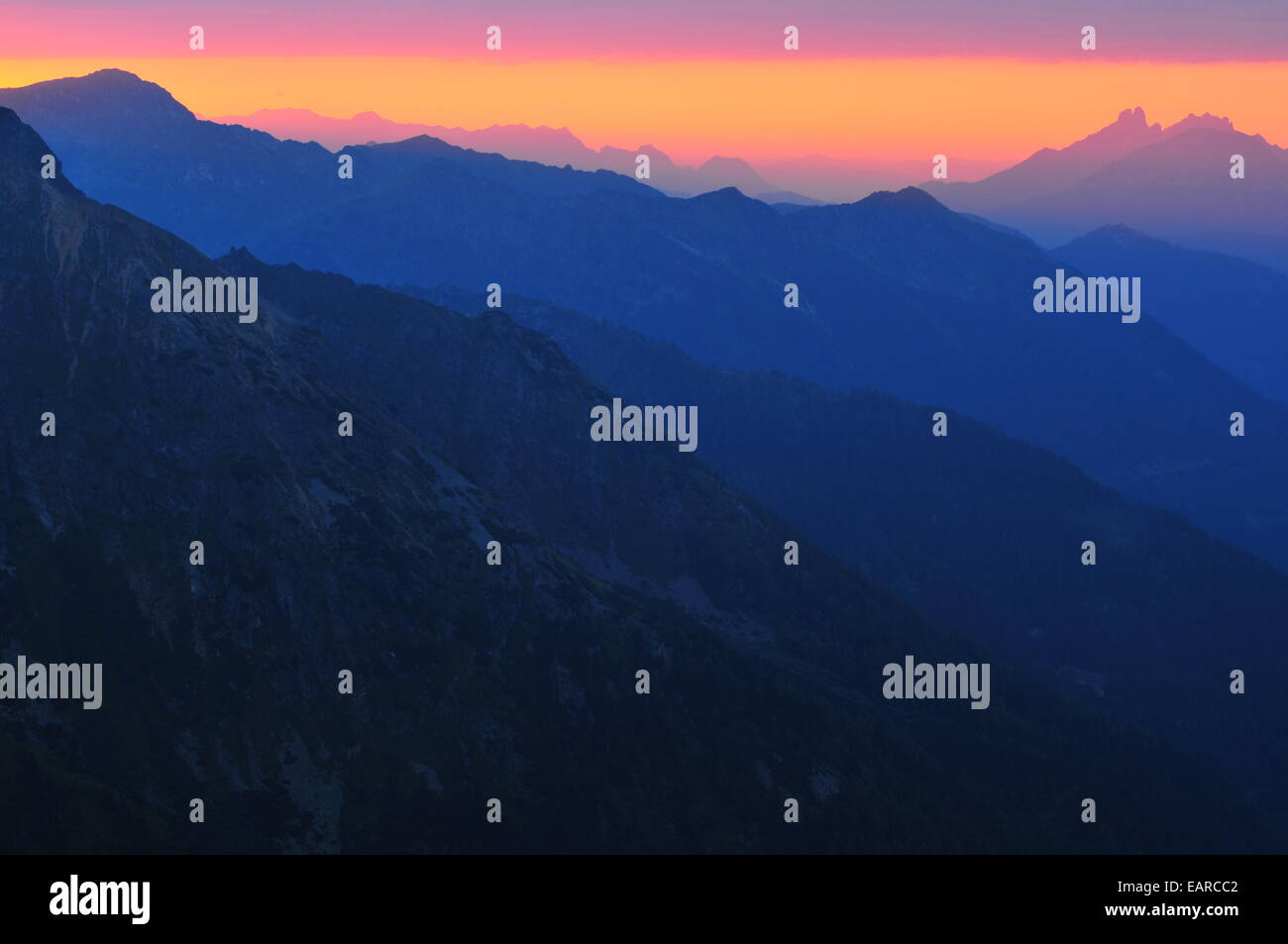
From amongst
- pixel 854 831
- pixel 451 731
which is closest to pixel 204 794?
pixel 451 731

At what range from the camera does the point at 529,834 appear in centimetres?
16125

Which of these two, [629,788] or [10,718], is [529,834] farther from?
[10,718]

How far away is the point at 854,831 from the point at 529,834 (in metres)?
50.4

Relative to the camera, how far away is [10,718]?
142 metres

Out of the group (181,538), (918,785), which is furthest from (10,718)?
(918,785)

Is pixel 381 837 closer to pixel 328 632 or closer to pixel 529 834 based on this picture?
pixel 529 834

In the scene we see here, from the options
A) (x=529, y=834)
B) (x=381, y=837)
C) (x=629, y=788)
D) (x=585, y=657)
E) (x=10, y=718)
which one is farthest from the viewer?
(x=585, y=657)

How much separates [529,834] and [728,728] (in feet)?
129

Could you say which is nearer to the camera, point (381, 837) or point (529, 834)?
point (381, 837)

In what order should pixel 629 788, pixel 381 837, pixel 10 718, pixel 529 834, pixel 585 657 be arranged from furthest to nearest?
pixel 585 657, pixel 629 788, pixel 529 834, pixel 381 837, pixel 10 718

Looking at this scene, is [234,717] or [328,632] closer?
[234,717]

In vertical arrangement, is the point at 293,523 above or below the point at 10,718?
above

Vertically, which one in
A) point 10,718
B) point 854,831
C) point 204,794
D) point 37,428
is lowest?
point 854,831

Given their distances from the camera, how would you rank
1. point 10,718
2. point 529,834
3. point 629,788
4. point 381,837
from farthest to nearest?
point 629,788 → point 529,834 → point 381,837 → point 10,718
